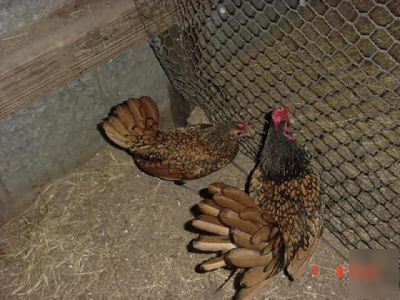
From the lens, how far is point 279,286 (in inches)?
101

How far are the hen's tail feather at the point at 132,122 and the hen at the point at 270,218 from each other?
2.73 ft

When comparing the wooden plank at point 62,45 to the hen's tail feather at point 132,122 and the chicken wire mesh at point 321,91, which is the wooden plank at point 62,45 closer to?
the chicken wire mesh at point 321,91

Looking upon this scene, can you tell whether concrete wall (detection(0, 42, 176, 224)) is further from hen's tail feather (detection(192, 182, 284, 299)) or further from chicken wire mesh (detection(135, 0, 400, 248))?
hen's tail feather (detection(192, 182, 284, 299))

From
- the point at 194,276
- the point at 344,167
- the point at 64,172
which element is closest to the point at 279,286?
the point at 194,276

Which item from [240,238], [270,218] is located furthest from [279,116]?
[240,238]

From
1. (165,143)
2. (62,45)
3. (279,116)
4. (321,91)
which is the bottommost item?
(321,91)

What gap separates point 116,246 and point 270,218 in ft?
3.75

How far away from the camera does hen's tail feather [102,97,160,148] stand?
2852 mm

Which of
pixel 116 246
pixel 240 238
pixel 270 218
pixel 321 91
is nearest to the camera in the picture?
pixel 240 238

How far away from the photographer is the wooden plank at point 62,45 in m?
2.15

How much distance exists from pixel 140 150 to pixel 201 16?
3.26 feet

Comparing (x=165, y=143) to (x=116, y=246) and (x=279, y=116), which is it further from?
(x=279, y=116)

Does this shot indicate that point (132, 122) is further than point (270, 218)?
Yes

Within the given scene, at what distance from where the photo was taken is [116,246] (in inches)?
110
